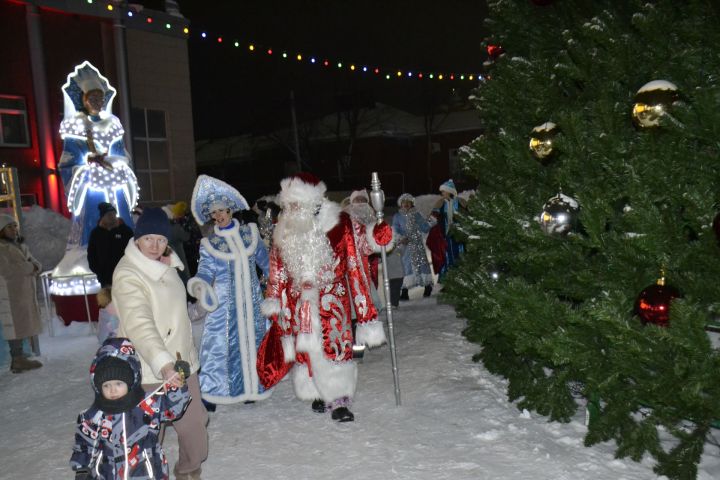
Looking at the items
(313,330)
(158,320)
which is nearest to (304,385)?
(313,330)

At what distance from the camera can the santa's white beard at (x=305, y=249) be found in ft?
16.2

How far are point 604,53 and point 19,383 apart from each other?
6834mm

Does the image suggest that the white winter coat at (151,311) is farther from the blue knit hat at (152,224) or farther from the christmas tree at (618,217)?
the christmas tree at (618,217)

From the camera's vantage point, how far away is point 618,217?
347cm

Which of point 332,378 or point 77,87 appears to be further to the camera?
point 77,87

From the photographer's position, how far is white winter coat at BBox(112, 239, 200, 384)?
3.29 meters

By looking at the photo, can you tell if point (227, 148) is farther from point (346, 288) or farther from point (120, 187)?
point (346, 288)

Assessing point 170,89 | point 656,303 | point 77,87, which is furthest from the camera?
point 170,89

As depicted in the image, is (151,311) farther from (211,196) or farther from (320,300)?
(211,196)

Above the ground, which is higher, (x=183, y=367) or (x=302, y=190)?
(x=302, y=190)

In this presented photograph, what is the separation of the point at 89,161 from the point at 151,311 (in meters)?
8.07

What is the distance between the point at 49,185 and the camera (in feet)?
Result: 51.1

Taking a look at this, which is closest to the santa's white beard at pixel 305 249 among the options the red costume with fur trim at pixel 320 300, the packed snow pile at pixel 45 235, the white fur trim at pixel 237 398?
the red costume with fur trim at pixel 320 300

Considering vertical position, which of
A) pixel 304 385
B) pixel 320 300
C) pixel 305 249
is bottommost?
pixel 304 385
